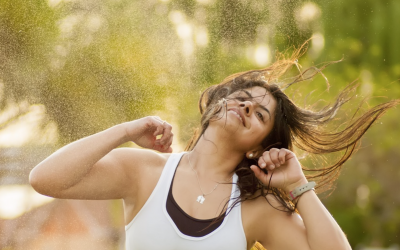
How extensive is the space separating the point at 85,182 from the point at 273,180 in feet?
2.66

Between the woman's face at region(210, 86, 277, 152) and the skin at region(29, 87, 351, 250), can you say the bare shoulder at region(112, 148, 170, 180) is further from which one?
the woman's face at region(210, 86, 277, 152)

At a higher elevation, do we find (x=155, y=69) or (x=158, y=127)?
(x=158, y=127)

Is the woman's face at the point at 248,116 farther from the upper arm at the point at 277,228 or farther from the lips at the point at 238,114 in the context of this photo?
the upper arm at the point at 277,228

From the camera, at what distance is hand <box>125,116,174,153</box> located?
227cm

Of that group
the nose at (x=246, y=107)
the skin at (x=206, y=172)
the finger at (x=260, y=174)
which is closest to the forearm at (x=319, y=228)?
the skin at (x=206, y=172)

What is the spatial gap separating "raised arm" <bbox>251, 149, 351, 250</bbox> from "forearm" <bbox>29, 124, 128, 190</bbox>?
69 centimetres

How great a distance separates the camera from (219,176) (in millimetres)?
2465

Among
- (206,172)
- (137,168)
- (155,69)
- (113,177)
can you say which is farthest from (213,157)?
(155,69)

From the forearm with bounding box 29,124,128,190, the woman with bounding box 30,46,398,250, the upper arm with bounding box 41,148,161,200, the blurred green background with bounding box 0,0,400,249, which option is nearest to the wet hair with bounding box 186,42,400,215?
the woman with bounding box 30,46,398,250

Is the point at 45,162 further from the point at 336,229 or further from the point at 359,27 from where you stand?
the point at 359,27

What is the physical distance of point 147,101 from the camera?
25.1 feet

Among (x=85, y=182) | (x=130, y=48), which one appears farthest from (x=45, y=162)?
(x=130, y=48)

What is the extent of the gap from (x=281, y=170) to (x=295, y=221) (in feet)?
0.75

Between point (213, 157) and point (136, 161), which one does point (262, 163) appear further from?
point (136, 161)
